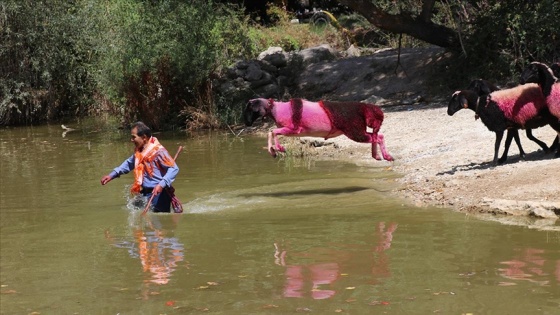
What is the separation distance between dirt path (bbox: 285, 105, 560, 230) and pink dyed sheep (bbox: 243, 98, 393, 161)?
40.6 inches

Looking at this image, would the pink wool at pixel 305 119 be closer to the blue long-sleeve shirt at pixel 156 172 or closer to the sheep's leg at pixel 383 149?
the sheep's leg at pixel 383 149

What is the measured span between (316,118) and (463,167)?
7.66 ft

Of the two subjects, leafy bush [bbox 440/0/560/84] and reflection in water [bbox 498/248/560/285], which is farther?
leafy bush [bbox 440/0/560/84]

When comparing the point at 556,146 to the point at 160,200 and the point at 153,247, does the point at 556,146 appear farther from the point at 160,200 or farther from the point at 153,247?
the point at 153,247

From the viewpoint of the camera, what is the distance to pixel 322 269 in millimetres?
8500

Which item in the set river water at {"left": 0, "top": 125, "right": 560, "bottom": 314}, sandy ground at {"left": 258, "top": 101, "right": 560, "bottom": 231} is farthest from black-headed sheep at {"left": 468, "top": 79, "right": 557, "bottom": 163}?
river water at {"left": 0, "top": 125, "right": 560, "bottom": 314}

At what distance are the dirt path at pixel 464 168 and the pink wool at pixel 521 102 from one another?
64 centimetres

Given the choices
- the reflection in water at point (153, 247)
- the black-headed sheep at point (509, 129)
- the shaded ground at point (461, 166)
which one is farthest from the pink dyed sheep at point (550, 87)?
the reflection in water at point (153, 247)

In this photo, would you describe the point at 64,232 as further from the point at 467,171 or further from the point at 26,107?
the point at 26,107

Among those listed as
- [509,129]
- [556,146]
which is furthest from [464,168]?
[556,146]

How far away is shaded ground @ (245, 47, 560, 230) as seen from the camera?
35.0 feet

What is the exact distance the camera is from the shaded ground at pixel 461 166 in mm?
10656

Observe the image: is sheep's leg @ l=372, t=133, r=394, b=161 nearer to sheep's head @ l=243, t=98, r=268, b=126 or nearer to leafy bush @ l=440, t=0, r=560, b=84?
sheep's head @ l=243, t=98, r=268, b=126

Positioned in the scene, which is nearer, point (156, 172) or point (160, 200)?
point (156, 172)
